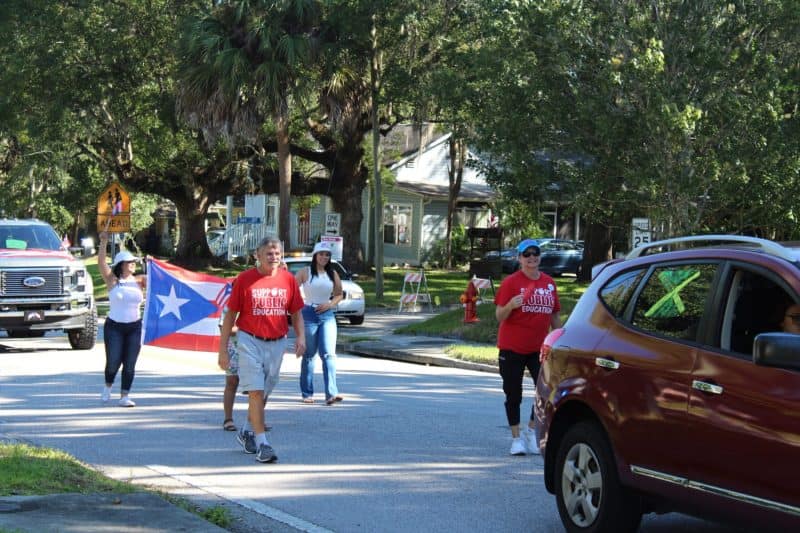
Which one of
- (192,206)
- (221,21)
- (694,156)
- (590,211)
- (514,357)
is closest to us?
(514,357)

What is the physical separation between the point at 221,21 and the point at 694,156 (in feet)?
48.6

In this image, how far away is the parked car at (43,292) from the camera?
19.3 m

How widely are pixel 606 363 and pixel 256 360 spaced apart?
3640 millimetres

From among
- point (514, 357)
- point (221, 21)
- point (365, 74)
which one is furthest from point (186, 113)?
point (514, 357)

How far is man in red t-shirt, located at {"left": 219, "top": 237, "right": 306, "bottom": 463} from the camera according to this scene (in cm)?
916

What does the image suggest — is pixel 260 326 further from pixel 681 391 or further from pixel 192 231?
pixel 192 231

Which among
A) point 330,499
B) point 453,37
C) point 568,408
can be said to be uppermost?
point 453,37

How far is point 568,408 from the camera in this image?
22.5 feet

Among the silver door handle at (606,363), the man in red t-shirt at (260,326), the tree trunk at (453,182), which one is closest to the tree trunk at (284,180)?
the tree trunk at (453,182)

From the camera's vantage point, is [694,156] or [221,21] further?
[221,21]

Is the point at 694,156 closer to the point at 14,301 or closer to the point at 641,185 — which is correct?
the point at 641,185

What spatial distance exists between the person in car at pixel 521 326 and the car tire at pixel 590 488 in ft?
9.32

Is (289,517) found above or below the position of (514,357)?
below

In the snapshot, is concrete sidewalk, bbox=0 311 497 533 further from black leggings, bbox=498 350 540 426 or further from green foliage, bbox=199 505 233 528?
black leggings, bbox=498 350 540 426
